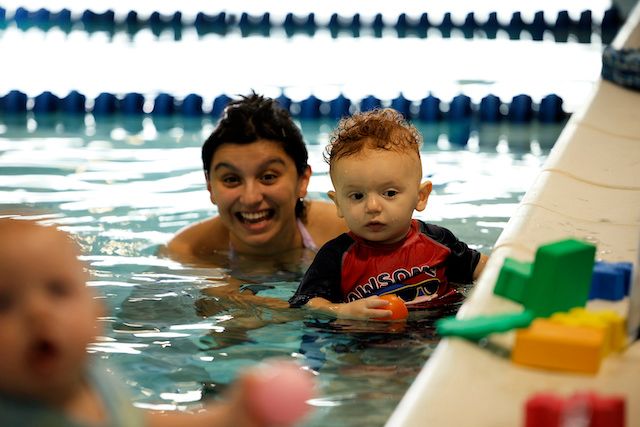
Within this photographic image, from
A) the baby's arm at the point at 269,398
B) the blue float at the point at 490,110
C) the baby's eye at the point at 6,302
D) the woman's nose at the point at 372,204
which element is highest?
the baby's eye at the point at 6,302

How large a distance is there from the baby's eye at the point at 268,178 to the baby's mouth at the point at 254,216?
0.33 feet

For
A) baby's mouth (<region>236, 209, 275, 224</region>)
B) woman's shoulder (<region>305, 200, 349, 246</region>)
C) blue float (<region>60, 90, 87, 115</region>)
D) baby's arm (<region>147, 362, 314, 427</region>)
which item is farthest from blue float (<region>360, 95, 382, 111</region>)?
baby's arm (<region>147, 362, 314, 427</region>)

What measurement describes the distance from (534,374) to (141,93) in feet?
21.3

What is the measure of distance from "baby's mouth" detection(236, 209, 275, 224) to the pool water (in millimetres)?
223

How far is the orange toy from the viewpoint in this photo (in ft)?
9.50

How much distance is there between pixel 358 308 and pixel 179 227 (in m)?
2.23

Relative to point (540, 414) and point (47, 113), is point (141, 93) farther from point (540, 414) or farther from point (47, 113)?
point (540, 414)

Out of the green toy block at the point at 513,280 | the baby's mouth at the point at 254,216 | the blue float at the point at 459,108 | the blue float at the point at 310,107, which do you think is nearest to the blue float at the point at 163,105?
the blue float at the point at 310,107

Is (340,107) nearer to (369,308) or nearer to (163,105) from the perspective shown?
(163,105)

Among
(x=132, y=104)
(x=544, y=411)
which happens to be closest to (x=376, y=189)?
(x=544, y=411)

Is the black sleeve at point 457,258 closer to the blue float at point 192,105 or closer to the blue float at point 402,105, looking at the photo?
the blue float at point 402,105

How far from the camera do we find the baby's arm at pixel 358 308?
2842mm

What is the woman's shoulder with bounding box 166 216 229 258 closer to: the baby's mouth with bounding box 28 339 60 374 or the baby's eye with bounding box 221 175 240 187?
the baby's eye with bounding box 221 175 240 187

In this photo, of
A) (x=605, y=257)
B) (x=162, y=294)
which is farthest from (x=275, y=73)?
(x=605, y=257)
